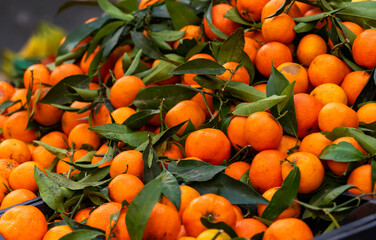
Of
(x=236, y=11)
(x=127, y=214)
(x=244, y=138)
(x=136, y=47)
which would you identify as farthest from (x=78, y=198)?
(x=236, y=11)

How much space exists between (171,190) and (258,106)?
13.8 inches

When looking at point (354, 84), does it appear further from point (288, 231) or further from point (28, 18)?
point (28, 18)

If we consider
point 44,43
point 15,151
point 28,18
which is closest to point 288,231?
point 15,151

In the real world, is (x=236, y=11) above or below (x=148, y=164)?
above

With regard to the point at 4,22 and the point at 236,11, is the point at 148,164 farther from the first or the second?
the point at 4,22

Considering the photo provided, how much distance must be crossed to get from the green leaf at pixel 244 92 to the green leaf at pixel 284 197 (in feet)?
1.08

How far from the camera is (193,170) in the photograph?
1022 millimetres

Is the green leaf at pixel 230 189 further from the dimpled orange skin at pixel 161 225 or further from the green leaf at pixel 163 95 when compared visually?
the green leaf at pixel 163 95

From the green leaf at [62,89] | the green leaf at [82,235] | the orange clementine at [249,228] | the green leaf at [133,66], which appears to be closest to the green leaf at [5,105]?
the green leaf at [62,89]

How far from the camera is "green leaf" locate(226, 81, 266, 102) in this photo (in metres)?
1.17

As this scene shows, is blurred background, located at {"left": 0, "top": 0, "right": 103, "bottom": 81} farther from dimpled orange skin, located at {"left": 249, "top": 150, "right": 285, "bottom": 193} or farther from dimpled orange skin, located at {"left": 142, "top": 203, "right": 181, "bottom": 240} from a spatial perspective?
dimpled orange skin, located at {"left": 142, "top": 203, "right": 181, "bottom": 240}

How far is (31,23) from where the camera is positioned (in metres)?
5.18

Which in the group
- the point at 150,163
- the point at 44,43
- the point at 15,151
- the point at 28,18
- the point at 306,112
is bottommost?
the point at 28,18

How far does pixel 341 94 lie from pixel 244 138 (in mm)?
308
